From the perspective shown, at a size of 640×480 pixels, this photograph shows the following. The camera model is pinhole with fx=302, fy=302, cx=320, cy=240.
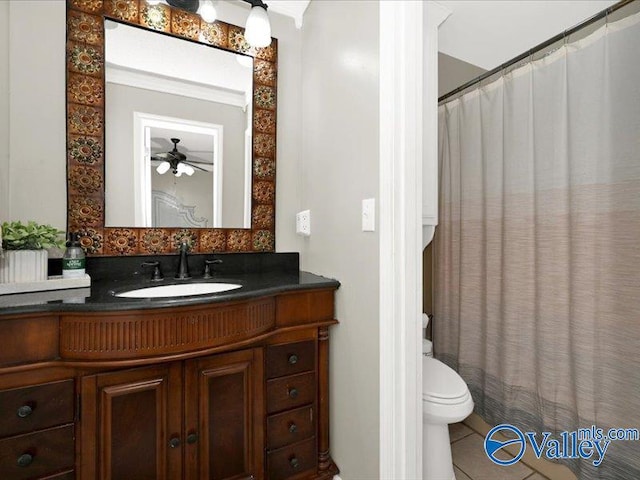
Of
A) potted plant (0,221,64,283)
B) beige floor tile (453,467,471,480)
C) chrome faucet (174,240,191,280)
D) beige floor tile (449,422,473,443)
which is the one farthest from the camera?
beige floor tile (449,422,473,443)

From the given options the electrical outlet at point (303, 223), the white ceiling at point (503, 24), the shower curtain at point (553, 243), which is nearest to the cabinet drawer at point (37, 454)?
the electrical outlet at point (303, 223)

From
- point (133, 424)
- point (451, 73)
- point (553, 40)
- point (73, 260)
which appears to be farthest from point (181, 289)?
point (451, 73)

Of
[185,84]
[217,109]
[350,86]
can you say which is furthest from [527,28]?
[185,84]

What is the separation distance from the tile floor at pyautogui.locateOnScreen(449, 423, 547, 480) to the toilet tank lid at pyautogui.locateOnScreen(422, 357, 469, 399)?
512mm

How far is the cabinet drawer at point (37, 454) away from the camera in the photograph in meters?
0.85

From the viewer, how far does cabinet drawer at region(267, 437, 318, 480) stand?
4.00 ft

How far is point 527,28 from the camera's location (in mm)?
1836

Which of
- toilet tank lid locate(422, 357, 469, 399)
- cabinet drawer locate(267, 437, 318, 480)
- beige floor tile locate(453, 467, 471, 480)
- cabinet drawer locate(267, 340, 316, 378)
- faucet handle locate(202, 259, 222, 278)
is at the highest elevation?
faucet handle locate(202, 259, 222, 278)

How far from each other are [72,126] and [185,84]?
1.75 feet

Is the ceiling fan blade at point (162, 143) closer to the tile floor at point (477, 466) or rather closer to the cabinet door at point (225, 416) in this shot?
the cabinet door at point (225, 416)

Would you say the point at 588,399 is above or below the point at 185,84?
below

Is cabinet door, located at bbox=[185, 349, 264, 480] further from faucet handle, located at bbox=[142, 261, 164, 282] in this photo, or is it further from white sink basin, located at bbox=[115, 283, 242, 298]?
faucet handle, located at bbox=[142, 261, 164, 282]

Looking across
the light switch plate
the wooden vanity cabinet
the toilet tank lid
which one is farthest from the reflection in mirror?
the toilet tank lid

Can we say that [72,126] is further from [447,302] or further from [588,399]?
[588,399]
